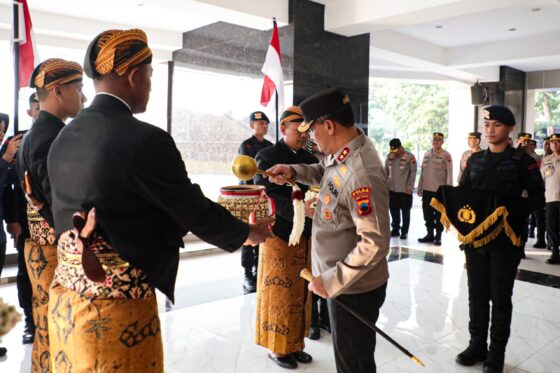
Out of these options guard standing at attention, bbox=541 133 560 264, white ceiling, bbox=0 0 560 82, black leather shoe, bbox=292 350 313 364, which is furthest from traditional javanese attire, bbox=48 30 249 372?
guard standing at attention, bbox=541 133 560 264

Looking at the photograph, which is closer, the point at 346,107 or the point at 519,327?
the point at 346,107

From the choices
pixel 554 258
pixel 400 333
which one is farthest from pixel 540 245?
pixel 400 333

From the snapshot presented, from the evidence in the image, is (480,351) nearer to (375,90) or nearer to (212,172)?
(212,172)

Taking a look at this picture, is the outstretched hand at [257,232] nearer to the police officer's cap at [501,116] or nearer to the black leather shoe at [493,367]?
the police officer's cap at [501,116]

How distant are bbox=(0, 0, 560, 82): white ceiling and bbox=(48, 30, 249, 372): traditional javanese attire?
151 inches

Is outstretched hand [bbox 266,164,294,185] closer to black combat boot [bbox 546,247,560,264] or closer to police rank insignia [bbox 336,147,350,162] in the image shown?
police rank insignia [bbox 336,147,350,162]

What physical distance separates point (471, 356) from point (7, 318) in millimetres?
2744

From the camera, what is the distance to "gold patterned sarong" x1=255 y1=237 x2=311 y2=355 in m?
2.73

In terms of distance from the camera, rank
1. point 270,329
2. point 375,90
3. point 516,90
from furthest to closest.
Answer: point 375,90 < point 516,90 < point 270,329

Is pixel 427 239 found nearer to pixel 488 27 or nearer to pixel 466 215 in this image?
pixel 488 27

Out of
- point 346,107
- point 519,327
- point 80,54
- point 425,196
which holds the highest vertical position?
point 80,54

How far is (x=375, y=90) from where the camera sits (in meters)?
20.1

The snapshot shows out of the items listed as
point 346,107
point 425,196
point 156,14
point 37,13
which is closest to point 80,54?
point 37,13

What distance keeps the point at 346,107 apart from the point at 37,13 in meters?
5.56
